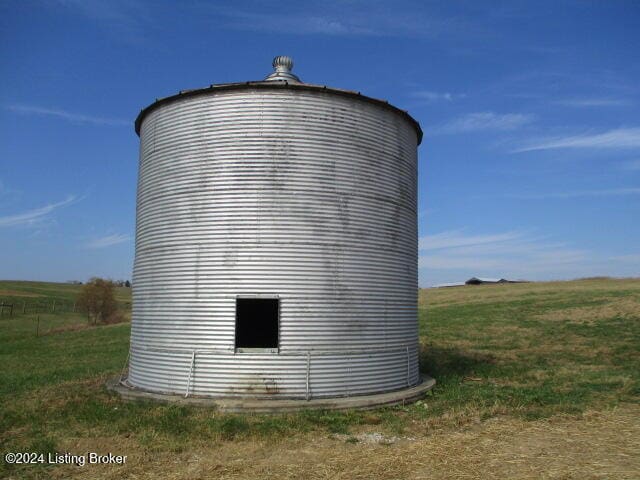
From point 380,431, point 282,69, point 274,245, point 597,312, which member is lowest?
point 380,431

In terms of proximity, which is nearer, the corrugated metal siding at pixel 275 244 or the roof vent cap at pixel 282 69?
the corrugated metal siding at pixel 275 244

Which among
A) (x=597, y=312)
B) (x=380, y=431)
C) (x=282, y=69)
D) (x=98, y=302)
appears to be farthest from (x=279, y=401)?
(x=98, y=302)

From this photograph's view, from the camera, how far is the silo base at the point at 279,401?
11.5m

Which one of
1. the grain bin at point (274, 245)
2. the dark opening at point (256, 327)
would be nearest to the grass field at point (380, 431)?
the grain bin at point (274, 245)

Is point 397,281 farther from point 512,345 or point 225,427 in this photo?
point 512,345

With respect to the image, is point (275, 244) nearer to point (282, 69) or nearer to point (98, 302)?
point (282, 69)

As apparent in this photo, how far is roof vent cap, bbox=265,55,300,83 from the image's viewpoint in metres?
15.0

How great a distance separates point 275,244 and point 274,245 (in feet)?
0.11

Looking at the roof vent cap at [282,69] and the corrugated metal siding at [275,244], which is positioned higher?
the roof vent cap at [282,69]

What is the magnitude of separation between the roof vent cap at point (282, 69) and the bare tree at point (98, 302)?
45.7 m

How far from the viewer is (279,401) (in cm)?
1191

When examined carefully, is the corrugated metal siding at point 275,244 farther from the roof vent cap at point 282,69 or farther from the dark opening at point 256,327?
the dark opening at point 256,327

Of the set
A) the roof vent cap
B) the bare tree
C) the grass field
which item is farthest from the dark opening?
the bare tree

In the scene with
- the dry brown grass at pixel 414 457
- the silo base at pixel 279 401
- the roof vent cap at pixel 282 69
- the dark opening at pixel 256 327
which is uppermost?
the roof vent cap at pixel 282 69
